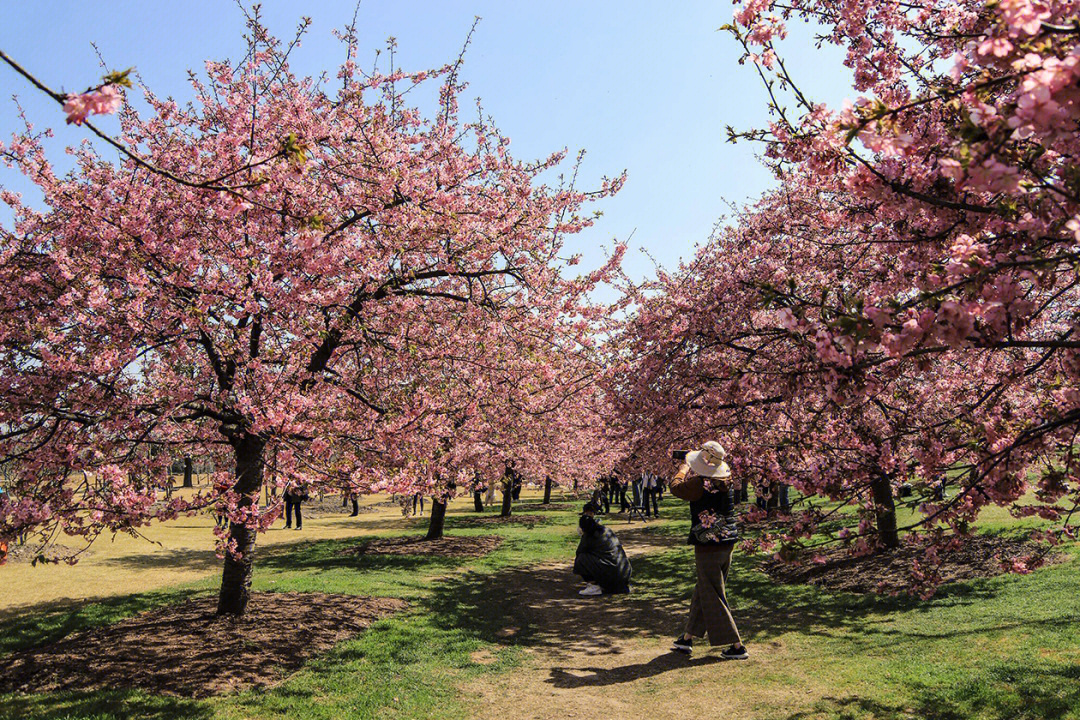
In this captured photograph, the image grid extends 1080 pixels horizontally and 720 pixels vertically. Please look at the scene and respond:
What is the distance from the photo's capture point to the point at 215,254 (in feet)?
27.0

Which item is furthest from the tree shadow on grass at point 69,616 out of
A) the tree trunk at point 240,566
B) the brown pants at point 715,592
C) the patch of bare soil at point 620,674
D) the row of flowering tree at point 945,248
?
the row of flowering tree at point 945,248

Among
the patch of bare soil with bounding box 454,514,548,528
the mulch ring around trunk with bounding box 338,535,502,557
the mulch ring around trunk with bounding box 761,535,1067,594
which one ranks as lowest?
the patch of bare soil with bounding box 454,514,548,528

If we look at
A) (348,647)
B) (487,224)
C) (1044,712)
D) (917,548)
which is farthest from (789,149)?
(917,548)

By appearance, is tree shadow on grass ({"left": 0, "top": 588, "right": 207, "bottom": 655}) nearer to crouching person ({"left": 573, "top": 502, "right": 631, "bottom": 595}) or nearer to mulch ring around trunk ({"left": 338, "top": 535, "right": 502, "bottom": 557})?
mulch ring around trunk ({"left": 338, "top": 535, "right": 502, "bottom": 557})

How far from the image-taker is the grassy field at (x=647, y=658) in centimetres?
595

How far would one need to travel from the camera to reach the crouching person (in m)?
11.8

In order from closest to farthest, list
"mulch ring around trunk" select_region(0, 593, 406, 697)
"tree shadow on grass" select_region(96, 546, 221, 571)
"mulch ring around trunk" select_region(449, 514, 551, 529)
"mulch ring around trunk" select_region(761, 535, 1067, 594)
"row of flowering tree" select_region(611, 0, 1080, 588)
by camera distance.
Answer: "row of flowering tree" select_region(611, 0, 1080, 588), "mulch ring around trunk" select_region(0, 593, 406, 697), "mulch ring around trunk" select_region(761, 535, 1067, 594), "tree shadow on grass" select_region(96, 546, 221, 571), "mulch ring around trunk" select_region(449, 514, 551, 529)

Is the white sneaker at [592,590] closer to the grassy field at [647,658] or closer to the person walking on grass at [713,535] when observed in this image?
the grassy field at [647,658]

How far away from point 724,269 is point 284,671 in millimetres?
8910

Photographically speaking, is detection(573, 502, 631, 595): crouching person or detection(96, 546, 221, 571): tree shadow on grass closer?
detection(573, 502, 631, 595): crouching person

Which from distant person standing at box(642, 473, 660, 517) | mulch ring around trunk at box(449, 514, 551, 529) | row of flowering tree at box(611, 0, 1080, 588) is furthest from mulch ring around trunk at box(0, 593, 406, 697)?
distant person standing at box(642, 473, 660, 517)

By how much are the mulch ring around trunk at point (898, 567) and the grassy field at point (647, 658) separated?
484 mm

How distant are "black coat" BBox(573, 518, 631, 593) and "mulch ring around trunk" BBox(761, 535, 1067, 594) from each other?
2.79 meters

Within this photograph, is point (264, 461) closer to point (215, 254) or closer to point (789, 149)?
point (215, 254)
